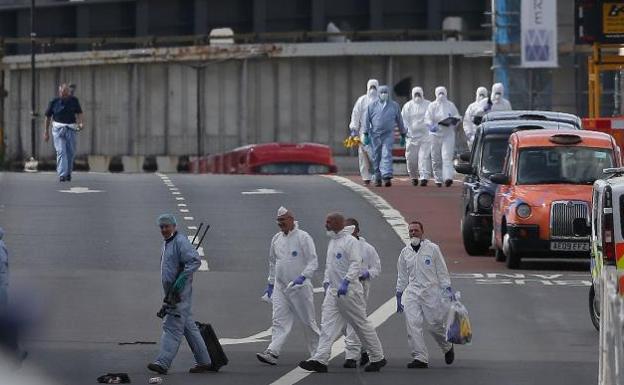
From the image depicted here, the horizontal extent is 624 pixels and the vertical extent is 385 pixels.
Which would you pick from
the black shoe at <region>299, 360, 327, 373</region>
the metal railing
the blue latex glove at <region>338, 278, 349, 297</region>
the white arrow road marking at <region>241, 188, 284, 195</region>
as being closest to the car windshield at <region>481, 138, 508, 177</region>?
the white arrow road marking at <region>241, 188, 284, 195</region>

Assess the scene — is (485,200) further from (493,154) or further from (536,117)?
(536,117)

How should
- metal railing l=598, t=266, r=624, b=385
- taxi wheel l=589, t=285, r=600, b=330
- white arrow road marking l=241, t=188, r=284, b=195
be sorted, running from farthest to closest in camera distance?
white arrow road marking l=241, t=188, r=284, b=195, taxi wheel l=589, t=285, r=600, b=330, metal railing l=598, t=266, r=624, b=385

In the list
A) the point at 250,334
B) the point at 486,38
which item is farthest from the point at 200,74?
the point at 250,334

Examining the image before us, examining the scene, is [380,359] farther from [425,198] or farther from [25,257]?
[425,198]

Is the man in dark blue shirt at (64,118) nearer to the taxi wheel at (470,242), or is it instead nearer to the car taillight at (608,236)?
the taxi wheel at (470,242)

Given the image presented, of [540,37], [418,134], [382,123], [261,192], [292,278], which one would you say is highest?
[540,37]

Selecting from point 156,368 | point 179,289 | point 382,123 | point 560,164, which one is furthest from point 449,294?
point 382,123

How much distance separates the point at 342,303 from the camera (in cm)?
1952

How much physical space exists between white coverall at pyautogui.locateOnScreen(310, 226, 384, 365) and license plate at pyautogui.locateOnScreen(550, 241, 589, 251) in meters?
8.64

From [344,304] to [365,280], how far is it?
395mm

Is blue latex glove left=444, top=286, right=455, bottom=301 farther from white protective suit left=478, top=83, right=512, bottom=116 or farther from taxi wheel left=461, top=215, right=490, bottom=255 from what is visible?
white protective suit left=478, top=83, right=512, bottom=116

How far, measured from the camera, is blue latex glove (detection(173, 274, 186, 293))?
19406mm

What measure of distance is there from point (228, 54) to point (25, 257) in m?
46.3

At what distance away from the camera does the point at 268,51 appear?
75.0 m
